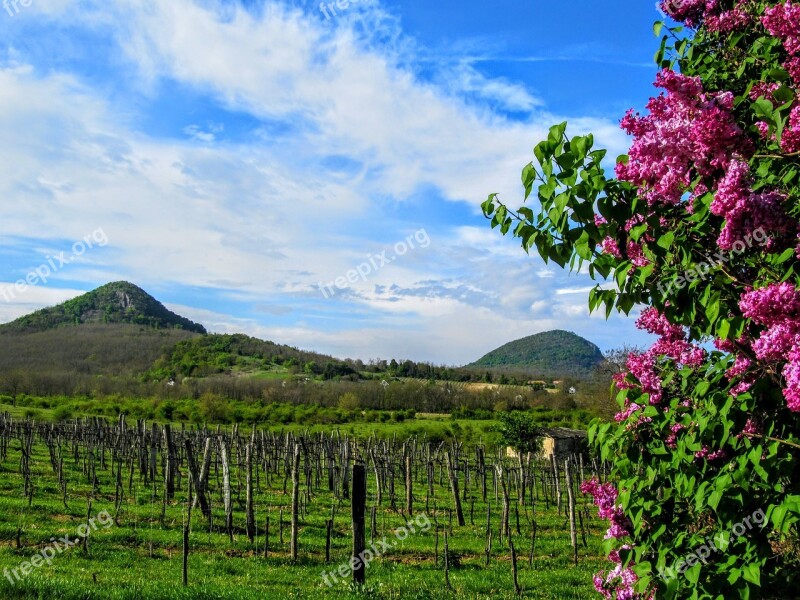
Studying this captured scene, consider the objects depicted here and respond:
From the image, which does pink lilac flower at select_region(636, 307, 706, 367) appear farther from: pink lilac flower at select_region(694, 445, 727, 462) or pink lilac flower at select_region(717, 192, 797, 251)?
pink lilac flower at select_region(717, 192, 797, 251)

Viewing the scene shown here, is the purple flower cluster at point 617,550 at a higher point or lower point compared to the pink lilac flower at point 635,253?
lower

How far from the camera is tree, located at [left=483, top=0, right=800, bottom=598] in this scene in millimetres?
3268

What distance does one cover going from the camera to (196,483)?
20719 mm

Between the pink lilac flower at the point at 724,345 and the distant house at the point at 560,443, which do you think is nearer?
the pink lilac flower at the point at 724,345

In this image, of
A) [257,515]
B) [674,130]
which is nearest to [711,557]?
[674,130]

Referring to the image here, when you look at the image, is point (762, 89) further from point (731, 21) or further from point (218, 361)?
point (218, 361)

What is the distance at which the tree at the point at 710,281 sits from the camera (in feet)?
10.7

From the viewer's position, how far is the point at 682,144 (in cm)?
354

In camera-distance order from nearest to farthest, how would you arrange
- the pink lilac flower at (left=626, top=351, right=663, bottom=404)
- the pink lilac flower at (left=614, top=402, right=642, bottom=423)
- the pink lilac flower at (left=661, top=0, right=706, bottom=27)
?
the pink lilac flower at (left=626, top=351, right=663, bottom=404), the pink lilac flower at (left=614, top=402, right=642, bottom=423), the pink lilac flower at (left=661, top=0, right=706, bottom=27)

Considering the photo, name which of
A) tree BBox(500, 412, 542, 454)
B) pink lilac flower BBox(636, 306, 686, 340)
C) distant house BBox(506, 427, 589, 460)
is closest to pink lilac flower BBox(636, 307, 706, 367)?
pink lilac flower BBox(636, 306, 686, 340)

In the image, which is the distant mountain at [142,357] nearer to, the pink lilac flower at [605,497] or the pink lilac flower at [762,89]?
the pink lilac flower at [605,497]

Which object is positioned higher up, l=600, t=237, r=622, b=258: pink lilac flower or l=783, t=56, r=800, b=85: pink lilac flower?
l=783, t=56, r=800, b=85: pink lilac flower

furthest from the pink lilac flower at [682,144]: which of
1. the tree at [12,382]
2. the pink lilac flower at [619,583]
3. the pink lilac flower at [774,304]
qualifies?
the tree at [12,382]

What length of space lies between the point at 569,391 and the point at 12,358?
144782mm
